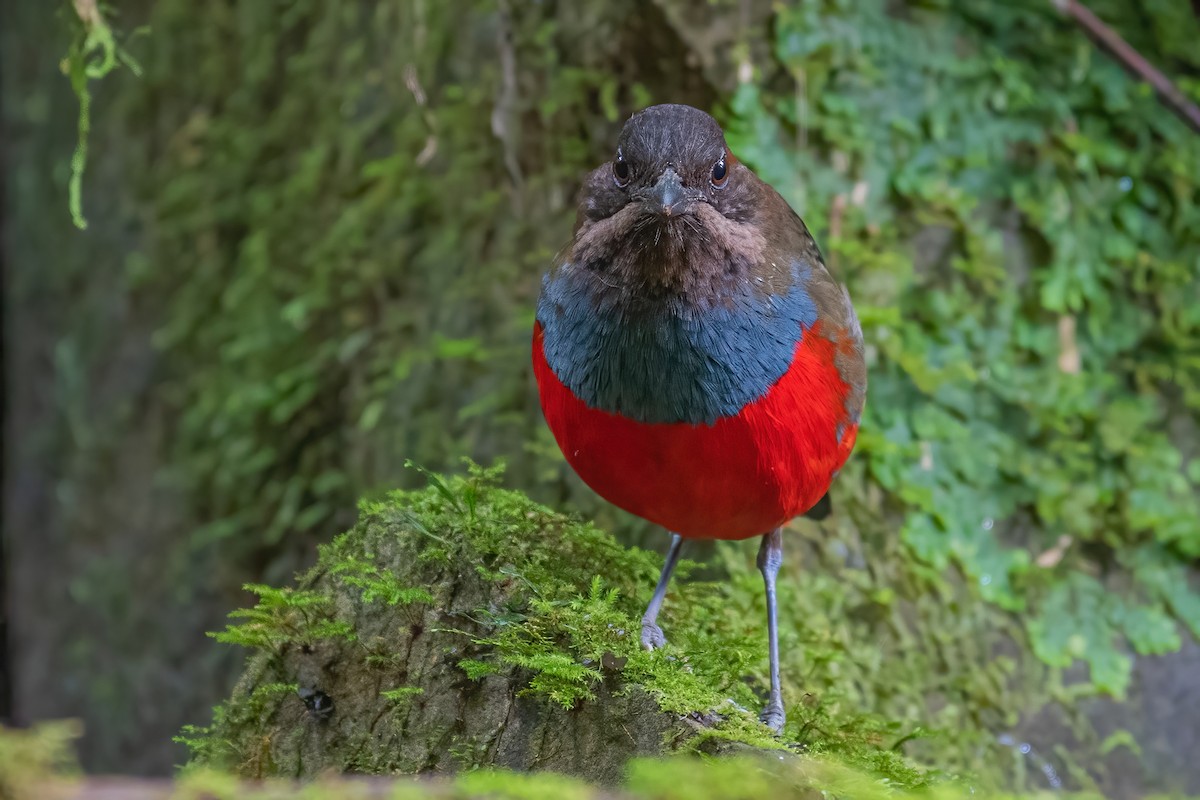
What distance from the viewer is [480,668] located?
9.95 feet

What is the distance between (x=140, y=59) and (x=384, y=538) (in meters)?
4.65

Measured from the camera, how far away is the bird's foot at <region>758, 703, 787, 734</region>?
3359 mm

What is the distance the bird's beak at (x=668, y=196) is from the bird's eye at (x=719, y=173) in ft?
0.55

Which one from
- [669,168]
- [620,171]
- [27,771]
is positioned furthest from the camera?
[620,171]

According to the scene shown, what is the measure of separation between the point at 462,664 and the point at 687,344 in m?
1.03

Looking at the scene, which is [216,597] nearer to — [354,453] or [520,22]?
[354,453]

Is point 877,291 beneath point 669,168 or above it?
above

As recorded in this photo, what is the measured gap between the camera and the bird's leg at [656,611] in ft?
11.1

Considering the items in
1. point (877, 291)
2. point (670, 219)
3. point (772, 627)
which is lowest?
point (772, 627)

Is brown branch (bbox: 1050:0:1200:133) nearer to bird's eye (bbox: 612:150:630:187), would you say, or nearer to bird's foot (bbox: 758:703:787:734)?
bird's eye (bbox: 612:150:630:187)

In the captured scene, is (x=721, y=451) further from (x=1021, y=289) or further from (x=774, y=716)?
(x=1021, y=289)

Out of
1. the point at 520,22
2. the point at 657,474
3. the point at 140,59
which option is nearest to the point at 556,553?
the point at 657,474

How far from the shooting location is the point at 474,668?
3.04 metres

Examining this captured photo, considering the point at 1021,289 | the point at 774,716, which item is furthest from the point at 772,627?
the point at 1021,289
